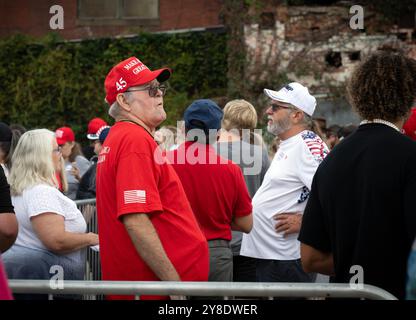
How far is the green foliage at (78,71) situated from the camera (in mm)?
18516

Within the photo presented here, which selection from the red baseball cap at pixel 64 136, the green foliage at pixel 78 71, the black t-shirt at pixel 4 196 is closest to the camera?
the black t-shirt at pixel 4 196

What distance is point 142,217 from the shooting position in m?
3.95

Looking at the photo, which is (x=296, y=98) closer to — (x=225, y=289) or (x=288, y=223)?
(x=288, y=223)

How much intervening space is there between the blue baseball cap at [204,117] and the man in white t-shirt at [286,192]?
1.84 feet

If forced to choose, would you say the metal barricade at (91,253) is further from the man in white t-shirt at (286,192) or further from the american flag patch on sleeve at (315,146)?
the american flag patch on sleeve at (315,146)

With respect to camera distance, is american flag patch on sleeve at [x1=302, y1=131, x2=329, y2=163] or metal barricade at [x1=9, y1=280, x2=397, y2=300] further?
american flag patch on sleeve at [x1=302, y1=131, x2=329, y2=163]

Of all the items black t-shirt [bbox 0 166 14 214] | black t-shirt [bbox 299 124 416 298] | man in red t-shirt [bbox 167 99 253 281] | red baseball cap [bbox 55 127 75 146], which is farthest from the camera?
red baseball cap [bbox 55 127 75 146]

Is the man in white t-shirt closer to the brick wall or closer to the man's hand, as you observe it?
the man's hand

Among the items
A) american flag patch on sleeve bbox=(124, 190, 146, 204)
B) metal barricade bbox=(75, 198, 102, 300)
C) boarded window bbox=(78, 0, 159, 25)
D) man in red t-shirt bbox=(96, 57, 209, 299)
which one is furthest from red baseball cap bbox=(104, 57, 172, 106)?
boarded window bbox=(78, 0, 159, 25)

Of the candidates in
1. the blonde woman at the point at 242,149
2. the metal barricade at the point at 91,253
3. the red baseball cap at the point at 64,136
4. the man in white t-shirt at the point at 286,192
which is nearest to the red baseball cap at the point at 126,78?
the man in white t-shirt at the point at 286,192

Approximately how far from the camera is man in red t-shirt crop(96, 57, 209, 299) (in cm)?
396

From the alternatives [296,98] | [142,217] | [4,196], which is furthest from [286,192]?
[4,196]
